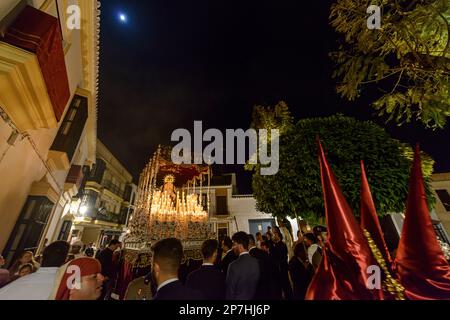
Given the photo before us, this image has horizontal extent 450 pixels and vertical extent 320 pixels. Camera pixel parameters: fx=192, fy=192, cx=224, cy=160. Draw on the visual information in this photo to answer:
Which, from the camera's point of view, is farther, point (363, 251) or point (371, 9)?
point (371, 9)

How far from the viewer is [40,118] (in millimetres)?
4473

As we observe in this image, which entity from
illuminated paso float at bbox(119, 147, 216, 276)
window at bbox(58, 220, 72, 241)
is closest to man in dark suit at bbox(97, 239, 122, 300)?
illuminated paso float at bbox(119, 147, 216, 276)

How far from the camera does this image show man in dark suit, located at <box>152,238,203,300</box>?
187 cm

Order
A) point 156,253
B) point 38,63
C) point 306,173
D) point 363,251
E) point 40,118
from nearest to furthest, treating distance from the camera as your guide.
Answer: point 363,251 → point 156,253 → point 38,63 → point 306,173 → point 40,118

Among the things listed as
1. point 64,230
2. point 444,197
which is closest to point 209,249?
point 64,230

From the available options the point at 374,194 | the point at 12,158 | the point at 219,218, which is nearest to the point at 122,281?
the point at 12,158

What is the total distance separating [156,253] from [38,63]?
3.90 metres

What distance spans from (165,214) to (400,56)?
8133 mm

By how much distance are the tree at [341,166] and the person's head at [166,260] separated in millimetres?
2931

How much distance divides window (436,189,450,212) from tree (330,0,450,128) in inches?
624

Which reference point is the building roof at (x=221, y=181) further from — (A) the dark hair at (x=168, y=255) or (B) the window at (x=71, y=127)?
(A) the dark hair at (x=168, y=255)

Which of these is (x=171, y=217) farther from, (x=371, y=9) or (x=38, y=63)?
(x=371, y=9)

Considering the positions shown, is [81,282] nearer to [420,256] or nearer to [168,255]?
[168,255]

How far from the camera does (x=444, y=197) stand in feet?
46.0
